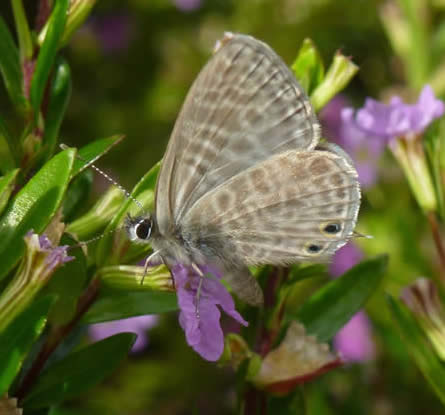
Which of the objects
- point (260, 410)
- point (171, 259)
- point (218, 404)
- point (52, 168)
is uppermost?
point (52, 168)

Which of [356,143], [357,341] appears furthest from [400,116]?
[356,143]

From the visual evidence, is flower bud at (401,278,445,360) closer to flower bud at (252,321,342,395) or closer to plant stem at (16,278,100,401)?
flower bud at (252,321,342,395)

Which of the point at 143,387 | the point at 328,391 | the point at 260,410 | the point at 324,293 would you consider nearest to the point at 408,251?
the point at 328,391

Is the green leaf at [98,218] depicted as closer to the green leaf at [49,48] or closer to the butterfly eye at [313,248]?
the green leaf at [49,48]

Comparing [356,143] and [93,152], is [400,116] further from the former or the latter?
[356,143]

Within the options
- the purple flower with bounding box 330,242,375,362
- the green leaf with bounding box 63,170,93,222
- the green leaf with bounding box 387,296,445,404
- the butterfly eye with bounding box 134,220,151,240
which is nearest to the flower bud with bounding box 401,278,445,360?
the green leaf with bounding box 387,296,445,404

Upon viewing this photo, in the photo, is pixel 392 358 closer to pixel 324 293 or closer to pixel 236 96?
pixel 324 293
